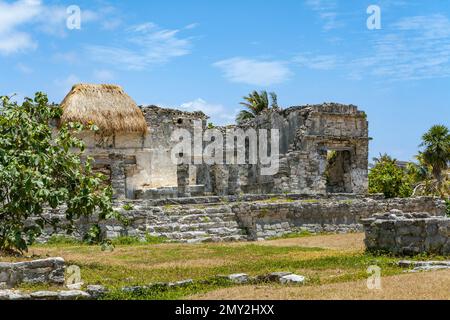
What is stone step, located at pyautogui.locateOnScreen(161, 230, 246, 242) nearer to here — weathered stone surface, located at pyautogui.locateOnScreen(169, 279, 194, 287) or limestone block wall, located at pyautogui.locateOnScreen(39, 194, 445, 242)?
limestone block wall, located at pyautogui.locateOnScreen(39, 194, 445, 242)

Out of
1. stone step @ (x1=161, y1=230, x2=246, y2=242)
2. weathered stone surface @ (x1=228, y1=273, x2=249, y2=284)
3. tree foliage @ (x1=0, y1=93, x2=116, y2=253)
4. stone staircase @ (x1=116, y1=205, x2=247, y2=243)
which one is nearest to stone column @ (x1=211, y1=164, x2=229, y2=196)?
stone staircase @ (x1=116, y1=205, x2=247, y2=243)

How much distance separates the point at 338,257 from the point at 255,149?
19.1m

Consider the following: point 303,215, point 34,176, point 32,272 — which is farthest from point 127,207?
point 32,272

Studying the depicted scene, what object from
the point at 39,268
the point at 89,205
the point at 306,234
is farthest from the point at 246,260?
the point at 306,234

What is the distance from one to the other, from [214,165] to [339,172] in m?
6.87

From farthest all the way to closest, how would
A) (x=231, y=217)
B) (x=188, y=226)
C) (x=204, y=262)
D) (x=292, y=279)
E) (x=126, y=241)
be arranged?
(x=231, y=217) → (x=188, y=226) → (x=126, y=241) → (x=204, y=262) → (x=292, y=279)

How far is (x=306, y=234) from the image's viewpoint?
65.4 ft

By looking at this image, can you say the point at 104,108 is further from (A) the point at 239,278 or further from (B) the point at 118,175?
(A) the point at 239,278

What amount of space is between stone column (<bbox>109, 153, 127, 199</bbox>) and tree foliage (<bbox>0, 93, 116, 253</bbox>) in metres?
15.1

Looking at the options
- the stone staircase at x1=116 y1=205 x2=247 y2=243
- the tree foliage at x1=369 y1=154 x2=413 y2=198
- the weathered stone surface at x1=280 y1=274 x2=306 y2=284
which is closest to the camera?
the weathered stone surface at x1=280 y1=274 x2=306 y2=284

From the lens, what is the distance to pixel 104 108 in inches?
1184

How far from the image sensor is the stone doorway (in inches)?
1222

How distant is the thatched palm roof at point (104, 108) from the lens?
2930 cm
